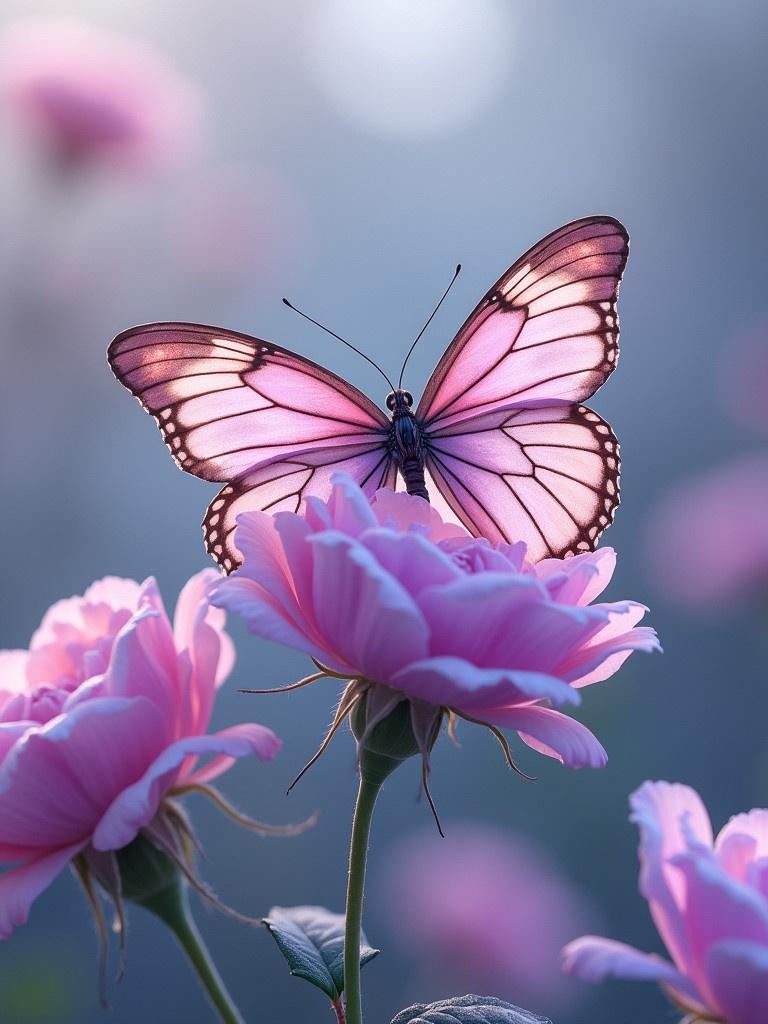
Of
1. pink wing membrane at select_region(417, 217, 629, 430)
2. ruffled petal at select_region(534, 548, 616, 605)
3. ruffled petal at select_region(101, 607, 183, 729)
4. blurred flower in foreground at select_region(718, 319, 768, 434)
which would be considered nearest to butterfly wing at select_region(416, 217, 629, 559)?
pink wing membrane at select_region(417, 217, 629, 430)

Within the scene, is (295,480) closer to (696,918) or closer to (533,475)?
(533,475)

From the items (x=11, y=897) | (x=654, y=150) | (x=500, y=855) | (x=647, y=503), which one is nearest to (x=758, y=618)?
(x=500, y=855)

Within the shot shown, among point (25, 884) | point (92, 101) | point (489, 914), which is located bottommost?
point (489, 914)

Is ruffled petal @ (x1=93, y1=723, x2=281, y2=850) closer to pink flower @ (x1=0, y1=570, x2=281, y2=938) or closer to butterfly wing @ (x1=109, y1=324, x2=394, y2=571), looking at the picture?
pink flower @ (x1=0, y1=570, x2=281, y2=938)

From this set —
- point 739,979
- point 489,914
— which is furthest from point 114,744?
point 489,914

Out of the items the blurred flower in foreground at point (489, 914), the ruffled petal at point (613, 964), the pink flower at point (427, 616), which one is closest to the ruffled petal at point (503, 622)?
the pink flower at point (427, 616)

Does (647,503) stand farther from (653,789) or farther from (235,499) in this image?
(653,789)

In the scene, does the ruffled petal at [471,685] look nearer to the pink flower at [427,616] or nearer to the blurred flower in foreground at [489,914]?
the pink flower at [427,616]
